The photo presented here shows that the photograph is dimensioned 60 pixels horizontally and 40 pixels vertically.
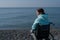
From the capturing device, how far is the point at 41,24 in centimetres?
990

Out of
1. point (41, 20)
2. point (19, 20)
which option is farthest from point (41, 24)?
point (19, 20)

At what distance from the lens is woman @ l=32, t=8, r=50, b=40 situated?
981 centimetres

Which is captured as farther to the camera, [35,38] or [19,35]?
[19,35]

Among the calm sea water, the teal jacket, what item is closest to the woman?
the teal jacket

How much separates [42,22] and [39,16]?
0.74 ft

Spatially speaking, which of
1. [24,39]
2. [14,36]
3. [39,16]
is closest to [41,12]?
[39,16]

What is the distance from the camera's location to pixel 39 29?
32.7ft

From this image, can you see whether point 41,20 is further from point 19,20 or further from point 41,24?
point 19,20

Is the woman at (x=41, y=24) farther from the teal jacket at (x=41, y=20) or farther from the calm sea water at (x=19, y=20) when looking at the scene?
the calm sea water at (x=19, y=20)

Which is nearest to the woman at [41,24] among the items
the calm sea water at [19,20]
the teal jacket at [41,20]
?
the teal jacket at [41,20]

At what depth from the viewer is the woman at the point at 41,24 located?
9.81 metres

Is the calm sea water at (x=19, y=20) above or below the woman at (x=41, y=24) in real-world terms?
below

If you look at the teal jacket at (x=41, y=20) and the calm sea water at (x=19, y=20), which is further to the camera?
the calm sea water at (x=19, y=20)

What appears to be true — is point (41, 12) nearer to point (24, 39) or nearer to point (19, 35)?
point (24, 39)
